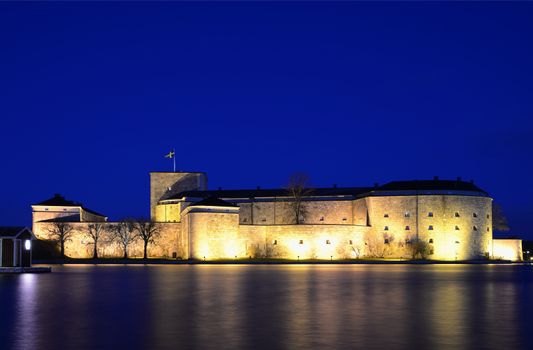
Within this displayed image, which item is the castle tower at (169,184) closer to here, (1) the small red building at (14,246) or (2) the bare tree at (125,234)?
(2) the bare tree at (125,234)

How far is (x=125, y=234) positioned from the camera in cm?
6775

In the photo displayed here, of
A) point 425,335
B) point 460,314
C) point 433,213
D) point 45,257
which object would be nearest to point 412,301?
point 460,314

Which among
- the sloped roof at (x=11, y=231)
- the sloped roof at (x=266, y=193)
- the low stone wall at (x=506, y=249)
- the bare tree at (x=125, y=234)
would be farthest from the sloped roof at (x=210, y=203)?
the low stone wall at (x=506, y=249)

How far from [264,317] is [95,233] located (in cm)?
5151

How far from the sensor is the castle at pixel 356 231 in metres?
64.1

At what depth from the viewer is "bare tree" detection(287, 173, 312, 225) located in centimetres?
7488

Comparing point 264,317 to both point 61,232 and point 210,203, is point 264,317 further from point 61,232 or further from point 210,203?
point 61,232

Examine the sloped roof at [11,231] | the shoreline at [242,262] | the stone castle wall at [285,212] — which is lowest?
the shoreline at [242,262]

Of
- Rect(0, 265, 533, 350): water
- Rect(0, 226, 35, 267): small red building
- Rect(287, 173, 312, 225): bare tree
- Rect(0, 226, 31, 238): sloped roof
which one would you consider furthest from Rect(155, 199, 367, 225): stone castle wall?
Rect(0, 265, 533, 350): water

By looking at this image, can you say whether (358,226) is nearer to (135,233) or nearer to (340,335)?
(135,233)

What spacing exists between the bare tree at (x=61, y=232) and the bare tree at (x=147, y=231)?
19.3 feet

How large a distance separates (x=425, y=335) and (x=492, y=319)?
3.68m

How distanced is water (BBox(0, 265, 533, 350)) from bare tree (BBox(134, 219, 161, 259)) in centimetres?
3745

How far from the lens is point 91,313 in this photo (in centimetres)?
1916
